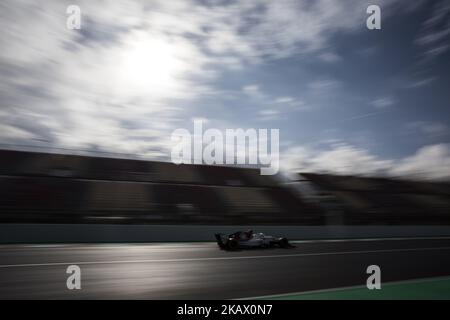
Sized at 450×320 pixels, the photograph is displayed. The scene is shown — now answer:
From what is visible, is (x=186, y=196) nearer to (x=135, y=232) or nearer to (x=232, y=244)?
(x=135, y=232)

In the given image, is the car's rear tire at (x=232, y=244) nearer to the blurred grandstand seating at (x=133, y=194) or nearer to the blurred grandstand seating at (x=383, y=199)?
the blurred grandstand seating at (x=133, y=194)

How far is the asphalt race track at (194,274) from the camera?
7.14 meters

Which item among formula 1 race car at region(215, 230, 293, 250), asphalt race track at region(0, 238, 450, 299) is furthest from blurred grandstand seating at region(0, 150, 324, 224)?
asphalt race track at region(0, 238, 450, 299)

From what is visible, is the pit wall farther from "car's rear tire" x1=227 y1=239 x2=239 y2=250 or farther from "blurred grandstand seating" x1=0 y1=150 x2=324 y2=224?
"car's rear tire" x1=227 y1=239 x2=239 y2=250

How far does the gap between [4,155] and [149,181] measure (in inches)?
396

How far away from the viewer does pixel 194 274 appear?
9219mm

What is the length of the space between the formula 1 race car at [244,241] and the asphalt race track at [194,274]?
6.95 ft

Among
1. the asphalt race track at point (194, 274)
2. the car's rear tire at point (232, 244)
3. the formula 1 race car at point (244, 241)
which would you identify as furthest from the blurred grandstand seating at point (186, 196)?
the asphalt race track at point (194, 274)

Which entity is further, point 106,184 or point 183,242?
point 106,184

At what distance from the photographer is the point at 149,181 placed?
28750 mm

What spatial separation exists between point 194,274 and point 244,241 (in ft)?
21.7

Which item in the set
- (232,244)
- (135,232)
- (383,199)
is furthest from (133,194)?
(383,199)
